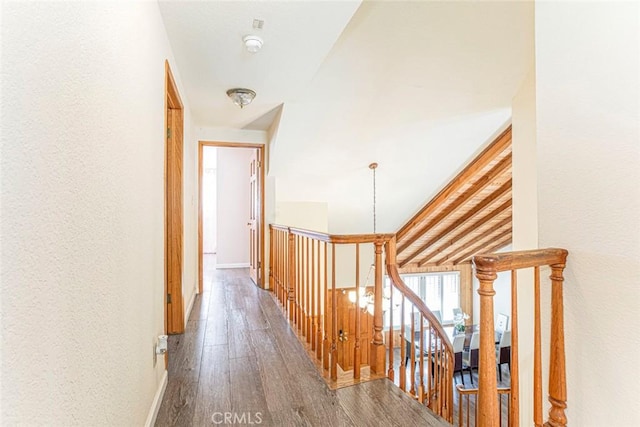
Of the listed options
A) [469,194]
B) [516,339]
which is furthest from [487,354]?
[469,194]

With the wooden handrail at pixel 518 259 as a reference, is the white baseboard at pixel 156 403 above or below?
below

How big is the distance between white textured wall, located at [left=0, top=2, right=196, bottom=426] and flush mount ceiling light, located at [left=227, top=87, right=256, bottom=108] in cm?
151

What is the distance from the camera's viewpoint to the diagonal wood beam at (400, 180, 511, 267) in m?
5.65

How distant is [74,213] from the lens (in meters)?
0.87

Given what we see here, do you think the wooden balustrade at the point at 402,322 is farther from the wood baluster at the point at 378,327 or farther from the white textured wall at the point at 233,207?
the white textured wall at the point at 233,207

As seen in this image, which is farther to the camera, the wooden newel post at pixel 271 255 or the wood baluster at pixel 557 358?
the wooden newel post at pixel 271 255

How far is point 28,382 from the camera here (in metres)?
0.65

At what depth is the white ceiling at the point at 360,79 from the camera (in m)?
2.14

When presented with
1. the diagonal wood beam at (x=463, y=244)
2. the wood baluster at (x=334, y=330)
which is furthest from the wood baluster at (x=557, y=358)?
the diagonal wood beam at (x=463, y=244)

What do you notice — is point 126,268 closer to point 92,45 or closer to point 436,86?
point 92,45

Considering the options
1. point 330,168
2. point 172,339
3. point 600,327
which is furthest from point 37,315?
point 330,168

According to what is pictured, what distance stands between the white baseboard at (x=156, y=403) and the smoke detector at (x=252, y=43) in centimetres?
207

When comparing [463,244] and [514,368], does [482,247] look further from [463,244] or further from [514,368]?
[514,368]

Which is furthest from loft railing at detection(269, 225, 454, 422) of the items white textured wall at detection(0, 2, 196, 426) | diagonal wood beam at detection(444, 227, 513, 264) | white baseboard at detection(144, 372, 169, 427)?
diagonal wood beam at detection(444, 227, 513, 264)
